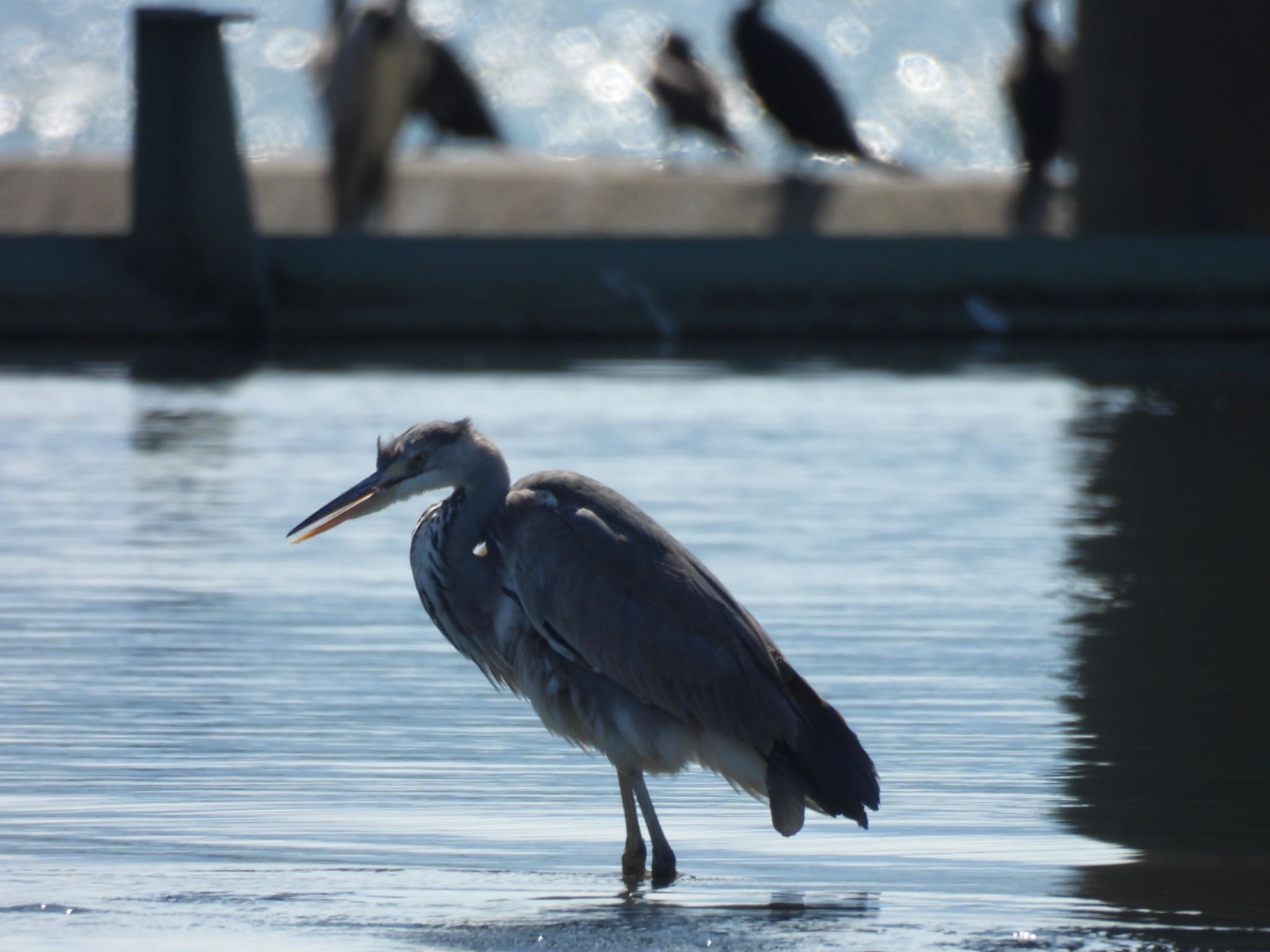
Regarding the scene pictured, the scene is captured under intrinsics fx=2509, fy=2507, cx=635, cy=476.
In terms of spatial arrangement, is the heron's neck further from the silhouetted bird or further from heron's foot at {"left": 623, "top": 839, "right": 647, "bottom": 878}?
the silhouetted bird

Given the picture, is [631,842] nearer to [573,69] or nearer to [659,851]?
[659,851]

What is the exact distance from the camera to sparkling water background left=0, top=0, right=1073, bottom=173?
64.4 m

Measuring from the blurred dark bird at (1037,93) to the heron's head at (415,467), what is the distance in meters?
13.8

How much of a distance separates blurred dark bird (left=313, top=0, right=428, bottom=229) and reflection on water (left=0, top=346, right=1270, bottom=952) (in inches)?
239

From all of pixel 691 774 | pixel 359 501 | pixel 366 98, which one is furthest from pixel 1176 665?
pixel 366 98

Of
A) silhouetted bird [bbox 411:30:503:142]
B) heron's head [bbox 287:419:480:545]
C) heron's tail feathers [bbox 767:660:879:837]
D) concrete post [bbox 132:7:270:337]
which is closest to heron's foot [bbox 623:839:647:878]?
heron's tail feathers [bbox 767:660:879:837]

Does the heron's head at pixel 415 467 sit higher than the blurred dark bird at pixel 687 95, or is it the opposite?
the heron's head at pixel 415 467

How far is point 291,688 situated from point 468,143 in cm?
1513

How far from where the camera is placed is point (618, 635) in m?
4.66

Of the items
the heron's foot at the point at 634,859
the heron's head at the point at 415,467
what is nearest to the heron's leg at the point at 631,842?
the heron's foot at the point at 634,859

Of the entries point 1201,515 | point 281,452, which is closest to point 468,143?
point 281,452

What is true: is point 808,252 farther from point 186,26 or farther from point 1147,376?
point 186,26

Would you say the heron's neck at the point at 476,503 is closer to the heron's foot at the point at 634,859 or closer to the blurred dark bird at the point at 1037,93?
the heron's foot at the point at 634,859

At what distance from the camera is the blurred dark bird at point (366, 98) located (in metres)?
17.2
